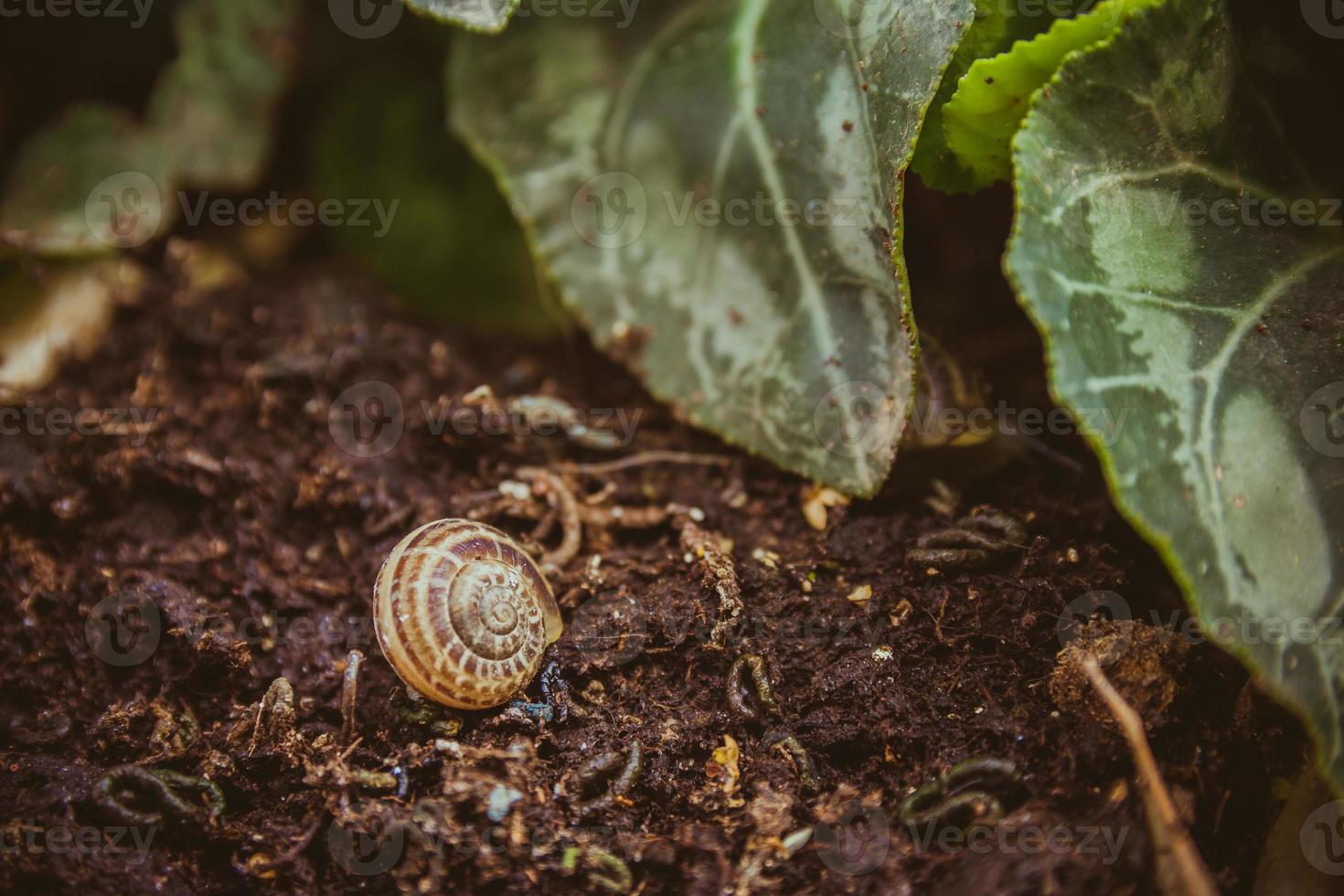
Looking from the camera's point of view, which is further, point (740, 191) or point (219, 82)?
point (219, 82)

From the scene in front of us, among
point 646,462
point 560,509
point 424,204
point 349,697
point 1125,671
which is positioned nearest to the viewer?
point 1125,671

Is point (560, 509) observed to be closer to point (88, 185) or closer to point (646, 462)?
point (646, 462)

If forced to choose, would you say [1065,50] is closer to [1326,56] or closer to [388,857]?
[1326,56]

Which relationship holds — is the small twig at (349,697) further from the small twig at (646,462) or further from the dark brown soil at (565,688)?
the small twig at (646,462)

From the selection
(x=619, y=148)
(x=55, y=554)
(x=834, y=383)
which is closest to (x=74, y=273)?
(x=55, y=554)

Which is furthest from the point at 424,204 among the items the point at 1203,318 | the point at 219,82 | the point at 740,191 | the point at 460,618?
the point at 1203,318

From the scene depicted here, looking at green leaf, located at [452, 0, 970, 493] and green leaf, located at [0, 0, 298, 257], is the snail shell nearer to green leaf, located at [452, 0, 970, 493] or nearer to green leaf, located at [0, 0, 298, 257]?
green leaf, located at [452, 0, 970, 493]
